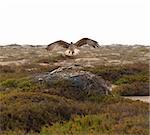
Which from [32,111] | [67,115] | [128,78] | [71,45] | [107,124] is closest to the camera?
[107,124]

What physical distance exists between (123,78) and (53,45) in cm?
781

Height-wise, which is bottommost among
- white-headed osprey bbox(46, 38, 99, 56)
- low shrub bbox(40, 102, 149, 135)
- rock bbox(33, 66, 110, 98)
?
low shrub bbox(40, 102, 149, 135)

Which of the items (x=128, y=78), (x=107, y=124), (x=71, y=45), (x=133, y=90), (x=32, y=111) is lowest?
(x=133, y=90)

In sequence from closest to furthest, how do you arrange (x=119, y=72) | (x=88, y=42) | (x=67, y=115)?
(x=67, y=115), (x=88, y=42), (x=119, y=72)

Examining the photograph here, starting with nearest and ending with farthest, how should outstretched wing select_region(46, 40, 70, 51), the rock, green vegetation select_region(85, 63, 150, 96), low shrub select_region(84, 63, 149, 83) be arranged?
outstretched wing select_region(46, 40, 70, 51), the rock, green vegetation select_region(85, 63, 150, 96), low shrub select_region(84, 63, 149, 83)

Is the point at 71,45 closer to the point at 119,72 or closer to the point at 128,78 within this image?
the point at 128,78

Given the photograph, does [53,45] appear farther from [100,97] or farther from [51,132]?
Answer: [51,132]

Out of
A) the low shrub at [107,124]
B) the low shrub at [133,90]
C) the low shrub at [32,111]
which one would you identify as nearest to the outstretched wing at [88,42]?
the low shrub at [32,111]

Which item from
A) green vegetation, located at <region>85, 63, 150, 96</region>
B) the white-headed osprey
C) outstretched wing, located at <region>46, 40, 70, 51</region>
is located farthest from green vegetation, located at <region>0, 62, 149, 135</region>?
green vegetation, located at <region>85, 63, 150, 96</region>

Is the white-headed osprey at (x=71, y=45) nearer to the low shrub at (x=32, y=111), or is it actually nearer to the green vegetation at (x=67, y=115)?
the green vegetation at (x=67, y=115)

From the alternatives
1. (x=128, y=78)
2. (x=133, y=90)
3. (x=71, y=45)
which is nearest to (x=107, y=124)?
(x=71, y=45)

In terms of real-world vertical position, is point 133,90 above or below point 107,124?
below

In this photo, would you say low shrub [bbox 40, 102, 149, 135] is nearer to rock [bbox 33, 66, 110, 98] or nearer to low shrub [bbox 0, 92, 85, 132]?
low shrub [bbox 0, 92, 85, 132]

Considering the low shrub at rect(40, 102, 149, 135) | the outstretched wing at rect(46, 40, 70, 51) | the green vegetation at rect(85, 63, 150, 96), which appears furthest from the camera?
the green vegetation at rect(85, 63, 150, 96)
